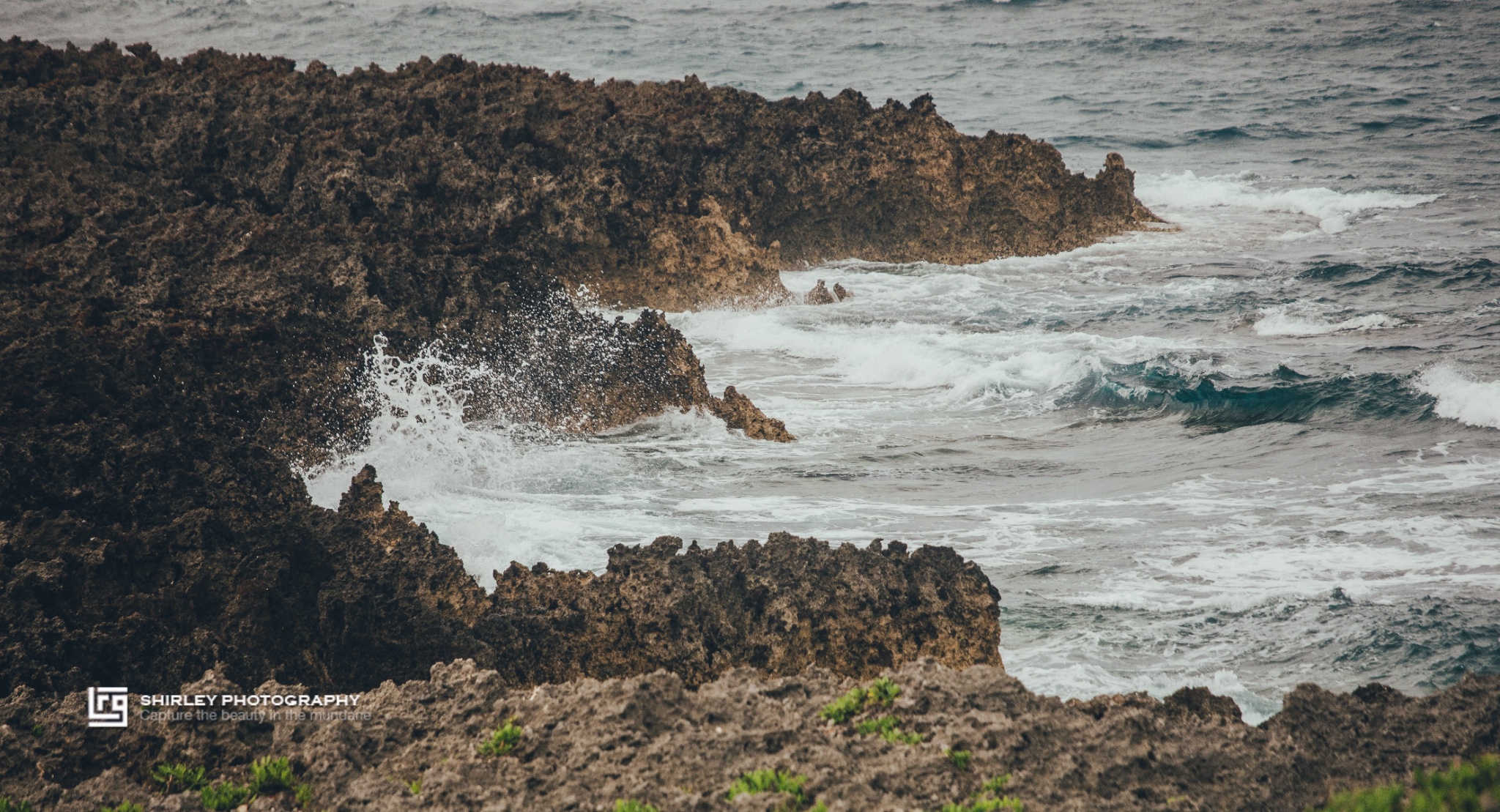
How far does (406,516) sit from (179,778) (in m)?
4.51

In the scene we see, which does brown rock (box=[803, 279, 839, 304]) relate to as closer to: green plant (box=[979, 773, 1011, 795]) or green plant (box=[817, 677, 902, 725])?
green plant (box=[817, 677, 902, 725])

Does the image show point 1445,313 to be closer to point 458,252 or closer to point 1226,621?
point 1226,621

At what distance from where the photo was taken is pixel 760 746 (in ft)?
16.5

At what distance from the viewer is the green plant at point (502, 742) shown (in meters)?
5.19

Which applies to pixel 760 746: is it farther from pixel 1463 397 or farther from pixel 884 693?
pixel 1463 397

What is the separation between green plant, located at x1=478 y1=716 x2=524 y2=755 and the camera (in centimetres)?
519

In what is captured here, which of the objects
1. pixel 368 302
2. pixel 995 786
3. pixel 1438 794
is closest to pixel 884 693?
pixel 995 786

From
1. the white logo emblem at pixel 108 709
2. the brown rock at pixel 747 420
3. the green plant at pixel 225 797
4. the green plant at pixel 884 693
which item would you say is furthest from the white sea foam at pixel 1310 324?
the white logo emblem at pixel 108 709

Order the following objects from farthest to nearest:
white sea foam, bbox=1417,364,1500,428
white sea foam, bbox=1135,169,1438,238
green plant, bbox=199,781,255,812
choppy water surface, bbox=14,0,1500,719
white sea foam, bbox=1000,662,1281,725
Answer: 1. white sea foam, bbox=1135,169,1438,238
2. white sea foam, bbox=1417,364,1500,428
3. choppy water surface, bbox=14,0,1500,719
4. white sea foam, bbox=1000,662,1281,725
5. green plant, bbox=199,781,255,812

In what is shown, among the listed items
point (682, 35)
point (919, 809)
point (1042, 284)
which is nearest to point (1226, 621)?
point (919, 809)

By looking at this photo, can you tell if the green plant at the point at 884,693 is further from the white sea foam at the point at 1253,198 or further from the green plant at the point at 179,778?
the white sea foam at the point at 1253,198

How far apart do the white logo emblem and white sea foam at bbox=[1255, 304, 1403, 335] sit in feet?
61.1

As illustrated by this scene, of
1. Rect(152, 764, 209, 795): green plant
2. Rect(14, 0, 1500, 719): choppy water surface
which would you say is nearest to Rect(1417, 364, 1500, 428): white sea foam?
Rect(14, 0, 1500, 719): choppy water surface

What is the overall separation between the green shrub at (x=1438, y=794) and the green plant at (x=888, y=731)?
1.82m
